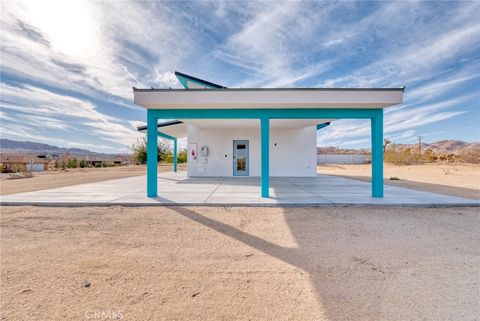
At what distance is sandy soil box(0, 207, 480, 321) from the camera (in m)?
2.21

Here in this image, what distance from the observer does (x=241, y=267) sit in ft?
10.1

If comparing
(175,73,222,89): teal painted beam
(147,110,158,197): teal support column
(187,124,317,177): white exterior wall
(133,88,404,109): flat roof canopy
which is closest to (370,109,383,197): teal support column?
(133,88,404,109): flat roof canopy

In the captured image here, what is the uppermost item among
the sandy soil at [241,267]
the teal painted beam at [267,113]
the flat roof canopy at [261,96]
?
the flat roof canopy at [261,96]

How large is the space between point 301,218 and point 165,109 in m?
5.92

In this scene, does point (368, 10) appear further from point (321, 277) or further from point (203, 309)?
point (203, 309)

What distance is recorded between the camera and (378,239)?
4051 millimetres

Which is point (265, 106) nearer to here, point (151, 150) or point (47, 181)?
point (151, 150)

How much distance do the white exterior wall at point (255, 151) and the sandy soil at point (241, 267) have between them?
927 cm

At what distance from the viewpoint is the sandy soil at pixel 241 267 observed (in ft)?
7.25
